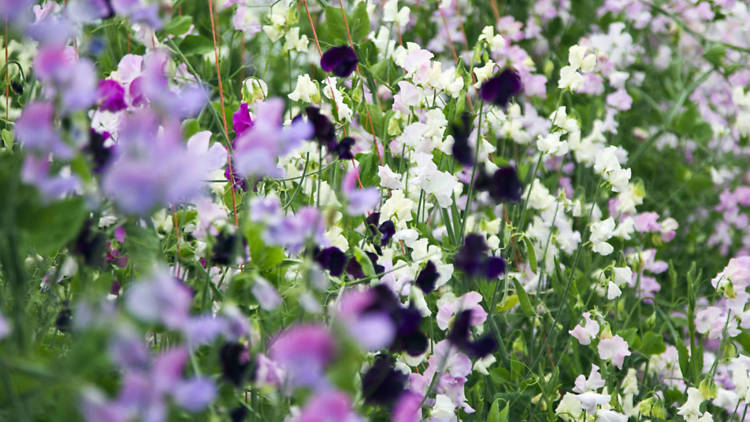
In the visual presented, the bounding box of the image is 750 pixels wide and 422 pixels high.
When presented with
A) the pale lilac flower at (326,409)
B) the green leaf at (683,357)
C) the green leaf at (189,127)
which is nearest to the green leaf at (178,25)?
the green leaf at (189,127)

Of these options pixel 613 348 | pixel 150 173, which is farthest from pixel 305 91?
pixel 150 173

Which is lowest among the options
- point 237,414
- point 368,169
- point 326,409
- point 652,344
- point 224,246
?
point 652,344

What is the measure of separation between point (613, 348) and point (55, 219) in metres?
0.91

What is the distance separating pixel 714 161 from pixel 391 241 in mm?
1367

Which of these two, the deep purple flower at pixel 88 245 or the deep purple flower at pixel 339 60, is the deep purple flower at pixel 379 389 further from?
the deep purple flower at pixel 339 60

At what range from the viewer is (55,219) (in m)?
0.58

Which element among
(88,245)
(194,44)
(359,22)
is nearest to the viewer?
(88,245)

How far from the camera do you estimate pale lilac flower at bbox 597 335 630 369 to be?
4.00ft

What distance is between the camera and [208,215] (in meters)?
0.69

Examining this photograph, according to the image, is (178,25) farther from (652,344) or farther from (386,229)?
(652,344)

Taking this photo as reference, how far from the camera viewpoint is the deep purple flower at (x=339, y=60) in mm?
1009

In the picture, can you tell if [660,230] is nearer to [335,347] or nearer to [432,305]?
[432,305]

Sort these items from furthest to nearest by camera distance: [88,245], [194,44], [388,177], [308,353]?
[194,44] → [388,177] → [88,245] → [308,353]

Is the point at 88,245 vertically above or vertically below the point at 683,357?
above
